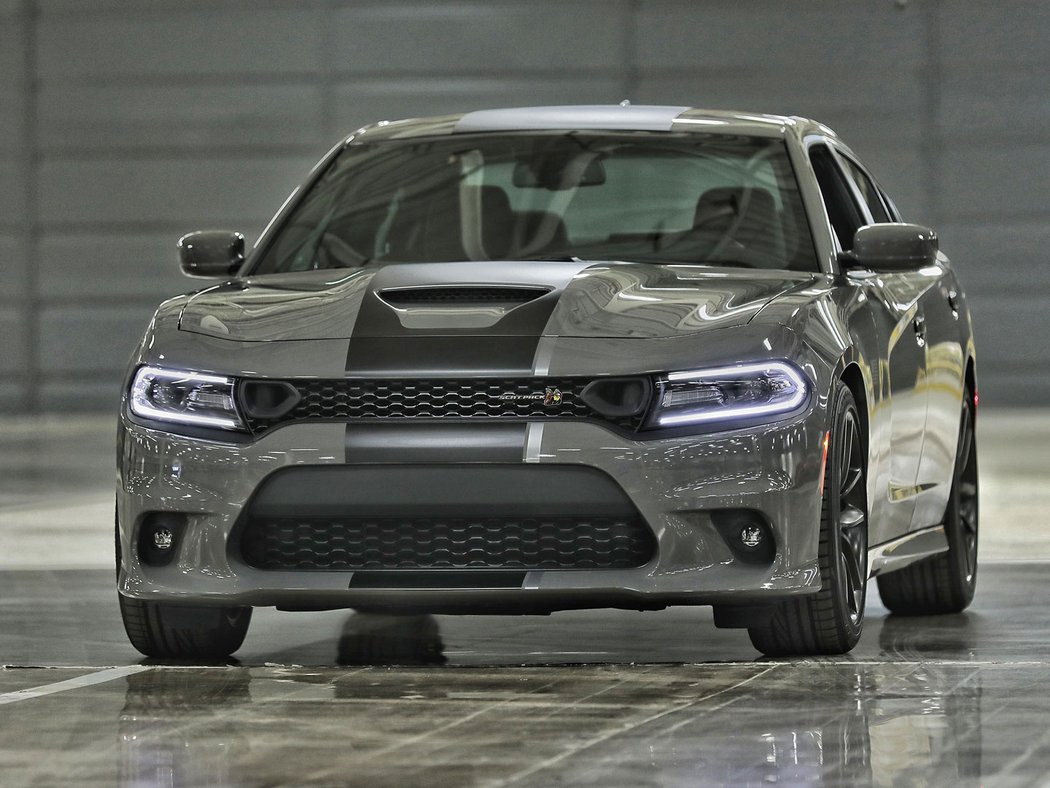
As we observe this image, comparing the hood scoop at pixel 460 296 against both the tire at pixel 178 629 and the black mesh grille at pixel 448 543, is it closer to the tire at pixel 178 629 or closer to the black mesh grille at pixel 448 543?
the black mesh grille at pixel 448 543

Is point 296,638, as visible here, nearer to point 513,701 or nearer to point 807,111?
point 513,701

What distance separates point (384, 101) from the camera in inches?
996

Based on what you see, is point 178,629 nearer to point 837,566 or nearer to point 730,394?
point 730,394

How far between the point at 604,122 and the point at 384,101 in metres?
18.1

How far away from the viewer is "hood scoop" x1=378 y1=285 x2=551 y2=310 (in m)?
5.96

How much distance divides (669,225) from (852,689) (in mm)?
1895

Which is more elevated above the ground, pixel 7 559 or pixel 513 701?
pixel 513 701

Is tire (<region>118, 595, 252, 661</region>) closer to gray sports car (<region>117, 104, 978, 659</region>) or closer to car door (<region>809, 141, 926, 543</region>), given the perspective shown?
gray sports car (<region>117, 104, 978, 659</region>)

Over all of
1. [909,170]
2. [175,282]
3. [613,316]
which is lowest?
[175,282]

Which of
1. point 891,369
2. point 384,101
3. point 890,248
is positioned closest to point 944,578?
point 891,369

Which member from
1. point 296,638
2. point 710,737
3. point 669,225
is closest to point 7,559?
point 296,638

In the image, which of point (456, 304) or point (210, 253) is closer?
point (456, 304)

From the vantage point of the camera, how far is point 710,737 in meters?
4.84

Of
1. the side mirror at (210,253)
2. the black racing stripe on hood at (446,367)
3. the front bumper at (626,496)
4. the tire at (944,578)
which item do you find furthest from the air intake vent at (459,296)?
the tire at (944,578)
